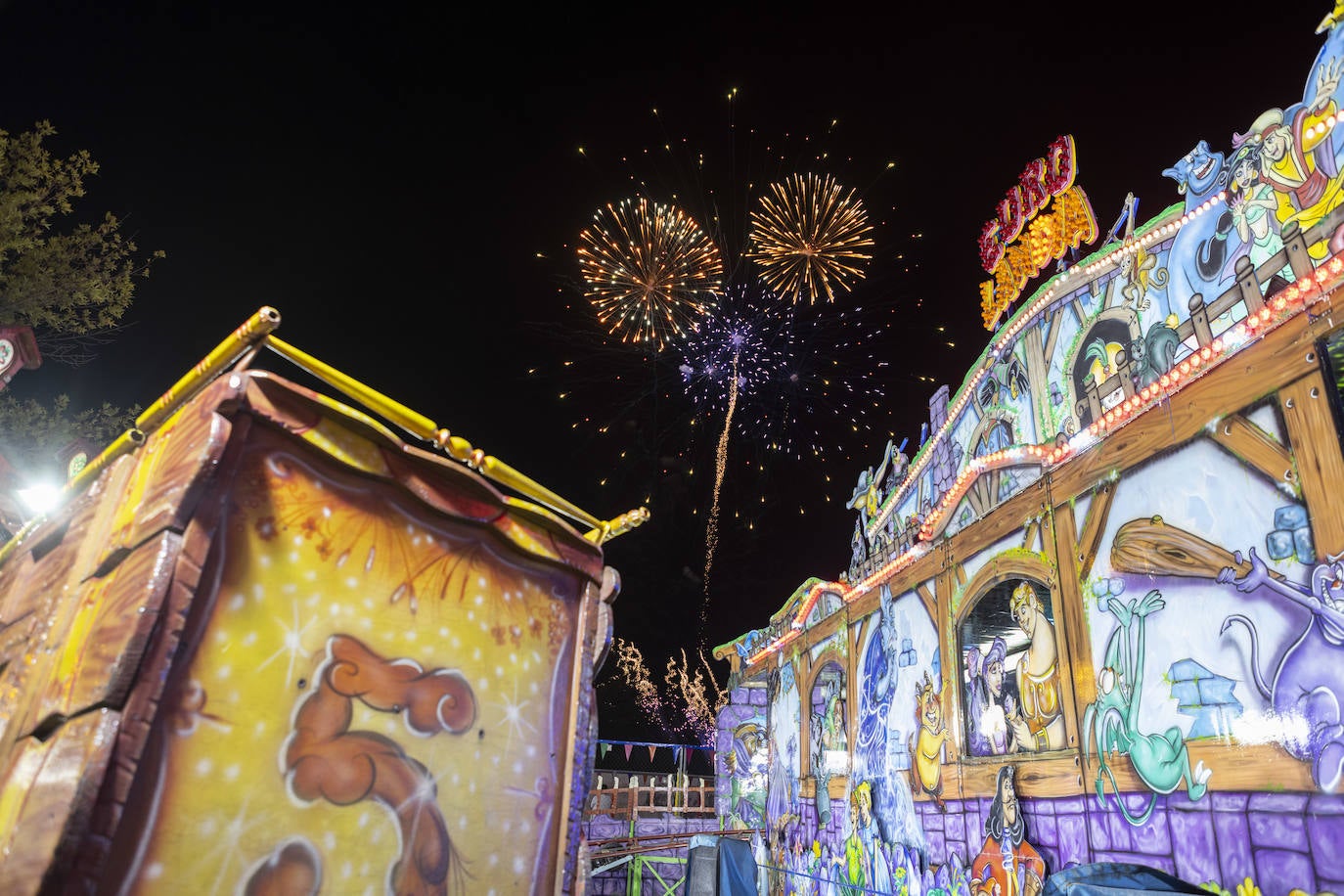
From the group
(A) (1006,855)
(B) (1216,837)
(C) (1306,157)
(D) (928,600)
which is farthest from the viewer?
(D) (928,600)

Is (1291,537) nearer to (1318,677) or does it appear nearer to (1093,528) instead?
(1318,677)

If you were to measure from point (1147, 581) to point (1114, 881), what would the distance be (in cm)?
268

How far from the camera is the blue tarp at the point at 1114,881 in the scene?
3.95 meters

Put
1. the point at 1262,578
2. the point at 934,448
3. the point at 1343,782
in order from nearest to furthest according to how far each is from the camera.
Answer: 1. the point at 1343,782
2. the point at 1262,578
3. the point at 934,448

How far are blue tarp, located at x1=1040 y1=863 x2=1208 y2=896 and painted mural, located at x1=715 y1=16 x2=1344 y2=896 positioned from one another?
1.03m

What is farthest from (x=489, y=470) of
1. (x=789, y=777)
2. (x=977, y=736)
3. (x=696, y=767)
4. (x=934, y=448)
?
(x=696, y=767)

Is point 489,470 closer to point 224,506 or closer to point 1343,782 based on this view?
point 224,506

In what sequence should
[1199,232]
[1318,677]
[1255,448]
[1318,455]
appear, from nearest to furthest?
[1318,677]
[1318,455]
[1255,448]
[1199,232]

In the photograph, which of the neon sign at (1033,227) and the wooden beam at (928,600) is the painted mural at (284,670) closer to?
the wooden beam at (928,600)

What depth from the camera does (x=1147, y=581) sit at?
5.85 metres

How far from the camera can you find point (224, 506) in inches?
66.2

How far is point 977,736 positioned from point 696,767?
29.3 meters

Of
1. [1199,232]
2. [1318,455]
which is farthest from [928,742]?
[1199,232]

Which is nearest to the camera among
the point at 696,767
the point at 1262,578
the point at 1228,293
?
the point at 1262,578
